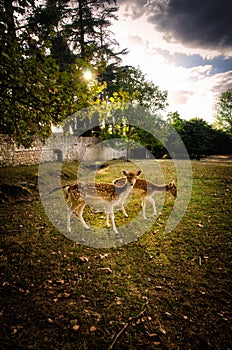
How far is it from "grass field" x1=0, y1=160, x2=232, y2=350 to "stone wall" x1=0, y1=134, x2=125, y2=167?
6507mm

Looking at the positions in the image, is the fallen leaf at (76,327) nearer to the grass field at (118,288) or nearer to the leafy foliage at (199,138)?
the grass field at (118,288)

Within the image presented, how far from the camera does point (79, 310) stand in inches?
138

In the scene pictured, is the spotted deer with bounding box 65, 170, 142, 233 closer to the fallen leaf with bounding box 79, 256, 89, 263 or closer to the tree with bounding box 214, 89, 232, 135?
the fallen leaf with bounding box 79, 256, 89, 263

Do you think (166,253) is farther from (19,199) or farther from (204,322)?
(19,199)

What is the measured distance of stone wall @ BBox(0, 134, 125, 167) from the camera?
1470cm

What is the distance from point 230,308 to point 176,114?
3805cm

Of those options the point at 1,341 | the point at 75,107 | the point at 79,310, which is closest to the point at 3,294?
the point at 1,341

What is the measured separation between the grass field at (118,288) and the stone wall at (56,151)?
21.3 ft

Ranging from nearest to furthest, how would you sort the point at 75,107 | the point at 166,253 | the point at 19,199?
the point at 75,107 < the point at 166,253 < the point at 19,199

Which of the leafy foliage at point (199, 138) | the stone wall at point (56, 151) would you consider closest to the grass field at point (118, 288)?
the stone wall at point (56, 151)

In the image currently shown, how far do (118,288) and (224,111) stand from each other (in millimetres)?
64134

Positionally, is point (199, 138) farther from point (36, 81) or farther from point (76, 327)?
point (76, 327)

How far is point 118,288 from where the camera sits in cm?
409

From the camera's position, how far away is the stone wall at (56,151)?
14.7 meters
